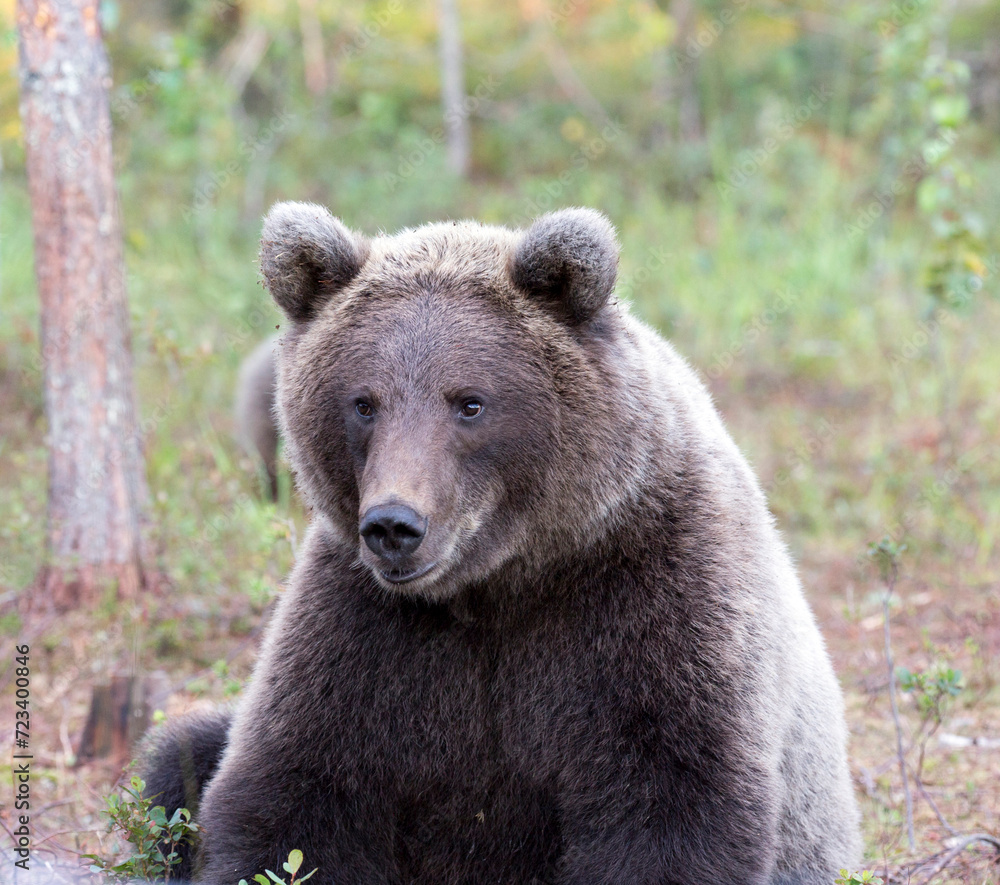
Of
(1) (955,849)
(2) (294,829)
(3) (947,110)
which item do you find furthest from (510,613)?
(3) (947,110)

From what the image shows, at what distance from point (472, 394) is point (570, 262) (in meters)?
0.49

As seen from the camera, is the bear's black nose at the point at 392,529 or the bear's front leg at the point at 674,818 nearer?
the bear's black nose at the point at 392,529

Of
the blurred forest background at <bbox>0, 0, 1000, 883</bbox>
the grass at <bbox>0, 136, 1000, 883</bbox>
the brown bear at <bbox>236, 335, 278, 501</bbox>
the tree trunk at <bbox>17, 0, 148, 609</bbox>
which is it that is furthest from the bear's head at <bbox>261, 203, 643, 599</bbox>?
the brown bear at <bbox>236, 335, 278, 501</bbox>

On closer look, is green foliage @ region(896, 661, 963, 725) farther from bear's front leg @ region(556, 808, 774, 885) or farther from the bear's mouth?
the bear's mouth

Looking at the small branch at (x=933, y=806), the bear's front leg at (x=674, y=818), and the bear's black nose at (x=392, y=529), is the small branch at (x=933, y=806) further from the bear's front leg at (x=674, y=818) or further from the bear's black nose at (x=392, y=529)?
the bear's black nose at (x=392, y=529)

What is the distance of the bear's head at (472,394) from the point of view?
11.0ft

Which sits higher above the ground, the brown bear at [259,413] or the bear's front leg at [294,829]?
the brown bear at [259,413]

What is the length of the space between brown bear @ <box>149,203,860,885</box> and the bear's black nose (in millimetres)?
69

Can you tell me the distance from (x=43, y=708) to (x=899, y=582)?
16.8 feet

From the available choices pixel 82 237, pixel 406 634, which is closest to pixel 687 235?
pixel 82 237

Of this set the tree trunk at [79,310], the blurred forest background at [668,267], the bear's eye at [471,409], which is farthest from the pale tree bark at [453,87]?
the bear's eye at [471,409]

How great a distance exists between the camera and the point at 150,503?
689 cm

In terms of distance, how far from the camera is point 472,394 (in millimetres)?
3389

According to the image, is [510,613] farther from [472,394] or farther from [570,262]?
[570,262]
